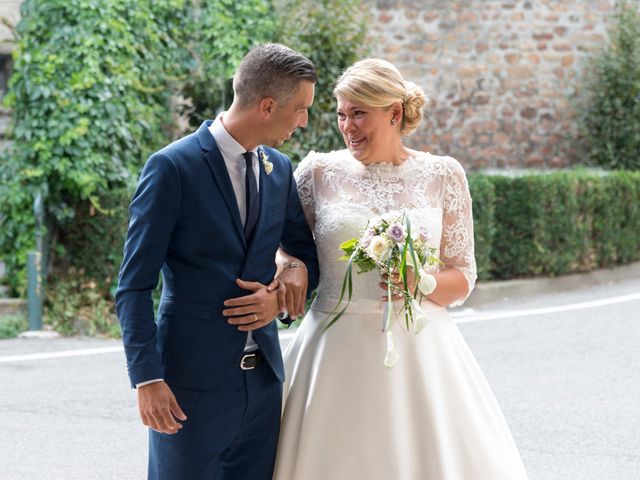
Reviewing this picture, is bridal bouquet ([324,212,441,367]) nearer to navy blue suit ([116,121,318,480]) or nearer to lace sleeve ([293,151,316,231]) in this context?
lace sleeve ([293,151,316,231])

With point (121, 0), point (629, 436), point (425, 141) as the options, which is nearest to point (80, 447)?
point (629, 436)

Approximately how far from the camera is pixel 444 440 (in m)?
3.72

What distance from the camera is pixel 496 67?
16.2 m

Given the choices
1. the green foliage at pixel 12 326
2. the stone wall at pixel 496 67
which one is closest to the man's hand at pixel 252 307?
the green foliage at pixel 12 326

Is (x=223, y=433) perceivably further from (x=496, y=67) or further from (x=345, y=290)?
(x=496, y=67)

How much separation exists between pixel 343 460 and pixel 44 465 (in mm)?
2511

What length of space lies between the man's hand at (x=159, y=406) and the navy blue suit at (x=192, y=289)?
0.05m

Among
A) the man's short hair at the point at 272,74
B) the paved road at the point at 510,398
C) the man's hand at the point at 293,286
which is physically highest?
the man's short hair at the point at 272,74

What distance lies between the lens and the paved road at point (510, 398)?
566cm

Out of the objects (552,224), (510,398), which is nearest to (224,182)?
(510,398)

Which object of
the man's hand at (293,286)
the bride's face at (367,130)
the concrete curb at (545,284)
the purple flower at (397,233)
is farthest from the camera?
the concrete curb at (545,284)

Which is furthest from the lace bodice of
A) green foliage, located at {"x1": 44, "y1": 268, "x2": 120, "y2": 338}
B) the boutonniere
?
green foliage, located at {"x1": 44, "y1": 268, "x2": 120, "y2": 338}

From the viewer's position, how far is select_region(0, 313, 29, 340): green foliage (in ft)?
29.9

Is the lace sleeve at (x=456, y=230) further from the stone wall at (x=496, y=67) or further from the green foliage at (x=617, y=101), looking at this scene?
the green foliage at (x=617, y=101)
